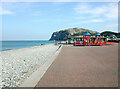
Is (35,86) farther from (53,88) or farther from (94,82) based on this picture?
(94,82)

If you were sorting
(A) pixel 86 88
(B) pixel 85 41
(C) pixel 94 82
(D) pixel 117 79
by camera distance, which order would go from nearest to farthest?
(A) pixel 86 88 → (C) pixel 94 82 → (D) pixel 117 79 → (B) pixel 85 41

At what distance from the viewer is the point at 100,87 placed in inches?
185

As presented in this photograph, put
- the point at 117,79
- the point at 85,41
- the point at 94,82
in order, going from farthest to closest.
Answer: the point at 85,41 → the point at 117,79 → the point at 94,82

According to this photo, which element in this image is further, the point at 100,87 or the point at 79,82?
the point at 79,82

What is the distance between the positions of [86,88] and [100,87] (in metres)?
0.45

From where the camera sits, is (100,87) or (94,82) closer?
(100,87)

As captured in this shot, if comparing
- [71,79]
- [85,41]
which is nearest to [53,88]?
[71,79]

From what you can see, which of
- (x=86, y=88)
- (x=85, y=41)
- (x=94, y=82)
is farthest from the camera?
(x=85, y=41)

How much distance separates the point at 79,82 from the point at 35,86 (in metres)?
1.49

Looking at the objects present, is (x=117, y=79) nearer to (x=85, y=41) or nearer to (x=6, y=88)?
(x=6, y=88)

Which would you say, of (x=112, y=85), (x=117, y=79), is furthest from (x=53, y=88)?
(x=117, y=79)

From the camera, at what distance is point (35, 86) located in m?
4.89

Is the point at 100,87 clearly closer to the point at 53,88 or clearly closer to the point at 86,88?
the point at 86,88

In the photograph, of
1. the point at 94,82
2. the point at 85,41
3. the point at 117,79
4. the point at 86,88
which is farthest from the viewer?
the point at 85,41
